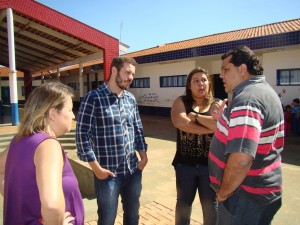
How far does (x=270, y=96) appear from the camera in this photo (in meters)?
1.74

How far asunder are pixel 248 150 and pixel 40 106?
118 cm

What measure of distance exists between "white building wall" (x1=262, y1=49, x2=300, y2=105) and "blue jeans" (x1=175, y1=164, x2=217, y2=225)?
9.05m

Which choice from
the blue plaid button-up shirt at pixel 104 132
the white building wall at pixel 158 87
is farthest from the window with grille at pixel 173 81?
the blue plaid button-up shirt at pixel 104 132

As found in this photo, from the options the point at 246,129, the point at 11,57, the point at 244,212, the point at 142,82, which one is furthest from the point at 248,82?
the point at 142,82

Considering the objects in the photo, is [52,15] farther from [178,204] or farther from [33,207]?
[33,207]

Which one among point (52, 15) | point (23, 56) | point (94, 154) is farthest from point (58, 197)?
point (23, 56)

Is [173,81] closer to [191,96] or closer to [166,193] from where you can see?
[166,193]

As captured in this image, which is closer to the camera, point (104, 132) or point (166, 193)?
point (104, 132)

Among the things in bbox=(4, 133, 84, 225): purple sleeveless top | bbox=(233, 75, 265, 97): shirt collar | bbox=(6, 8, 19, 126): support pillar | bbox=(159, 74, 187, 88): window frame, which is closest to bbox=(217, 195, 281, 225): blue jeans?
bbox=(233, 75, 265, 97): shirt collar

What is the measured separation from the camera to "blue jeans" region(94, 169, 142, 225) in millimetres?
2418

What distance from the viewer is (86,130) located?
2.43m

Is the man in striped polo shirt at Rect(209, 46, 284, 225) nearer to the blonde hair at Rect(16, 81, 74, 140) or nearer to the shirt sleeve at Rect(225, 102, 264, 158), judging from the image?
the shirt sleeve at Rect(225, 102, 264, 158)

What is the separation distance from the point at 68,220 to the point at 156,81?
1577cm

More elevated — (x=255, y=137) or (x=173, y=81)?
(x=173, y=81)
